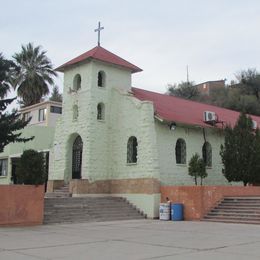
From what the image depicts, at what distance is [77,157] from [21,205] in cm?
914

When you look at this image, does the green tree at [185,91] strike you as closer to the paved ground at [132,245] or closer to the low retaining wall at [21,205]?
the low retaining wall at [21,205]

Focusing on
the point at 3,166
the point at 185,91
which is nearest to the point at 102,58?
the point at 3,166

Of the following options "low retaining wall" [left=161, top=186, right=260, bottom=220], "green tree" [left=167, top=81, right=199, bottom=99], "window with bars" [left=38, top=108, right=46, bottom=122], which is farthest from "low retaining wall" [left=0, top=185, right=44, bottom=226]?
"green tree" [left=167, top=81, right=199, bottom=99]

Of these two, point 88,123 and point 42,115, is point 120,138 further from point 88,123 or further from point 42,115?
point 42,115

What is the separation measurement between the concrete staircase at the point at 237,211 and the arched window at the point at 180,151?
4.70 m

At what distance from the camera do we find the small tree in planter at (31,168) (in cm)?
2134

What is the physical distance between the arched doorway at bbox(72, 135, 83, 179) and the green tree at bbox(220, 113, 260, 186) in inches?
343

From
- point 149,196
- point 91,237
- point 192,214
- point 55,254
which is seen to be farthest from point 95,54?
point 55,254

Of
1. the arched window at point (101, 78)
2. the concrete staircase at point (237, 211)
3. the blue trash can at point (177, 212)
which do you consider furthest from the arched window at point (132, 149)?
the concrete staircase at point (237, 211)

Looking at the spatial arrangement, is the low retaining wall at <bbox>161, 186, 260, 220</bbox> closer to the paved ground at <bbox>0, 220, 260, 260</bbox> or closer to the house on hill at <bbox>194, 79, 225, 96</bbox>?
the paved ground at <bbox>0, 220, 260, 260</bbox>

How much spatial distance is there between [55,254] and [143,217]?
14.9 m

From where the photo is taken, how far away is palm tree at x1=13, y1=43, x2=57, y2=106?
49.1 m

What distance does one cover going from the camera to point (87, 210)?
24188 mm

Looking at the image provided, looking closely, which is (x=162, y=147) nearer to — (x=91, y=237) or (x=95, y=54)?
(x=95, y=54)
